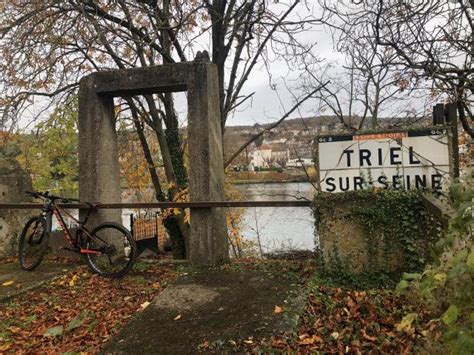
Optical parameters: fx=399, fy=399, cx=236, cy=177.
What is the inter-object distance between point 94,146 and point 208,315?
300 centimetres

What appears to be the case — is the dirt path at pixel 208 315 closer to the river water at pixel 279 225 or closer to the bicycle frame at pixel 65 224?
the bicycle frame at pixel 65 224

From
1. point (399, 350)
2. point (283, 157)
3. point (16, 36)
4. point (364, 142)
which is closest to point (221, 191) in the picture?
point (364, 142)

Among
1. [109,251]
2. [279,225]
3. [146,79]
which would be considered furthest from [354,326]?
[279,225]

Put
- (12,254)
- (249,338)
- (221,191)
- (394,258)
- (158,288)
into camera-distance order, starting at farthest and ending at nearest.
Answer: (12,254) < (221,191) < (158,288) < (394,258) < (249,338)

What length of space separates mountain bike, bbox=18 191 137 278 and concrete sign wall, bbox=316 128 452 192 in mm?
2514

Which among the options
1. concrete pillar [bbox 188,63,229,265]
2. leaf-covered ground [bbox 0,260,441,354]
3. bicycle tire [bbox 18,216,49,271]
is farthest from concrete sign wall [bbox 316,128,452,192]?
bicycle tire [bbox 18,216,49,271]

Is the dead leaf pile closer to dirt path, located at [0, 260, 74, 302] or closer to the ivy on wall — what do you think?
the ivy on wall

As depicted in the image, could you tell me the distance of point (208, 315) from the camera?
3.40 meters

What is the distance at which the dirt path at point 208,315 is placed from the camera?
298cm

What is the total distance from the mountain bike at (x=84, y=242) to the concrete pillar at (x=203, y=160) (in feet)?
2.66

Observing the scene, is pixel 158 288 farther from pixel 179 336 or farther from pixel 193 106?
pixel 193 106

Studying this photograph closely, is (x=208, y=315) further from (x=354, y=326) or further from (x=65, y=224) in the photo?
(x=65, y=224)

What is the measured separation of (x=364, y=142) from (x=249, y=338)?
2.21 m

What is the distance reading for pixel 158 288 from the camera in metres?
4.39
